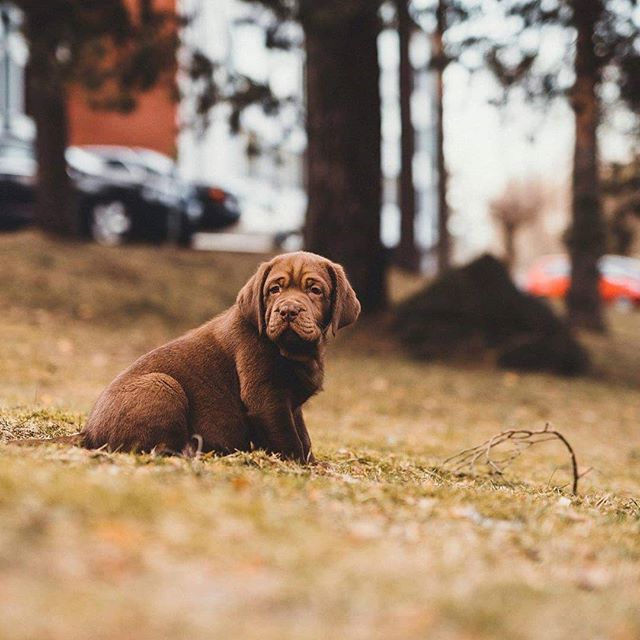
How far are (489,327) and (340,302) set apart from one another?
1053cm

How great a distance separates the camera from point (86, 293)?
16375mm

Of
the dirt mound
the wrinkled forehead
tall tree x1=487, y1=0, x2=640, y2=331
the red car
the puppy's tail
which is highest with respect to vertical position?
tall tree x1=487, y1=0, x2=640, y2=331

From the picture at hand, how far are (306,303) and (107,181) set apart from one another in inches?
642

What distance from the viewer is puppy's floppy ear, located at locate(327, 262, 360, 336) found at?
19.2 ft

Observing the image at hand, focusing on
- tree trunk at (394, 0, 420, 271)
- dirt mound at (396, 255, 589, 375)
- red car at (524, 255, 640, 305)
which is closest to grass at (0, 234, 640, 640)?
dirt mound at (396, 255, 589, 375)

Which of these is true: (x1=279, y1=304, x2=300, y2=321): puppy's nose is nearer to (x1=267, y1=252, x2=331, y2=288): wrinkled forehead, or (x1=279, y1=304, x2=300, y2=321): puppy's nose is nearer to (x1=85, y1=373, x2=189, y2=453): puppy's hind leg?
(x1=267, y1=252, x2=331, y2=288): wrinkled forehead

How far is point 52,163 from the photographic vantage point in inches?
705

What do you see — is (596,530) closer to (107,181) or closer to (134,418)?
(134,418)

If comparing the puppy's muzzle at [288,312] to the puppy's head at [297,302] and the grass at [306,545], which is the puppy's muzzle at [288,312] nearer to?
the puppy's head at [297,302]

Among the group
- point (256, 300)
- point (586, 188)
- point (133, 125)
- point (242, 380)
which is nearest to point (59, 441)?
point (242, 380)

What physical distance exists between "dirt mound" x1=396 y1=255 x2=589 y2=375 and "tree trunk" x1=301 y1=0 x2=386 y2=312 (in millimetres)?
1305

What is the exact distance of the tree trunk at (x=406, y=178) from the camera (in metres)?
24.8

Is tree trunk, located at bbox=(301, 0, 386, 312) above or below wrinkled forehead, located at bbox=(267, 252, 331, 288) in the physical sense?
above

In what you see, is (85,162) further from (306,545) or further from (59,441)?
(306,545)
